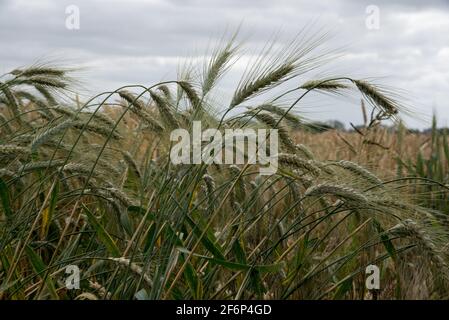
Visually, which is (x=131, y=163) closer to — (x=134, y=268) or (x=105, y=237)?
(x=105, y=237)

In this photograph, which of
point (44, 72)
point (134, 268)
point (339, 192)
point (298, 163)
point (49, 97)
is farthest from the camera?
point (49, 97)

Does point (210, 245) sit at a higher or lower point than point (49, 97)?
lower

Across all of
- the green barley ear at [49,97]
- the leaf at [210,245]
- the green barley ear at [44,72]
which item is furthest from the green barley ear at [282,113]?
the green barley ear at [49,97]

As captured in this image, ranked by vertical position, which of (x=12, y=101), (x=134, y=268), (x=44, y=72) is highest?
(x=44, y=72)

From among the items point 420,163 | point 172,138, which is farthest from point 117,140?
point 420,163

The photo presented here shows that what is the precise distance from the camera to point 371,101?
10.2 ft

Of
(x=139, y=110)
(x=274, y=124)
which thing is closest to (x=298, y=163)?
(x=274, y=124)

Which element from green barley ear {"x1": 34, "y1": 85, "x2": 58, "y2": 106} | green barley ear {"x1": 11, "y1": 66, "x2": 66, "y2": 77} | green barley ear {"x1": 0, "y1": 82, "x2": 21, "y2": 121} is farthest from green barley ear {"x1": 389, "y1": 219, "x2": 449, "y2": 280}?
green barley ear {"x1": 34, "y1": 85, "x2": 58, "y2": 106}

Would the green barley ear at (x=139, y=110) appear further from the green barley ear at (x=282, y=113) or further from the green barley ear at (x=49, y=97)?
the green barley ear at (x=49, y=97)

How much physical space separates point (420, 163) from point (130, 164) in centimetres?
342

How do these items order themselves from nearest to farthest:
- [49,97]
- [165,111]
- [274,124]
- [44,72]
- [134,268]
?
[134,268], [274,124], [165,111], [44,72], [49,97]

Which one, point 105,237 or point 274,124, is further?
point 274,124

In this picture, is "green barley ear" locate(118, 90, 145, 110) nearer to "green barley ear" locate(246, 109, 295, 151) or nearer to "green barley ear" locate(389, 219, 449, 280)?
"green barley ear" locate(246, 109, 295, 151)
